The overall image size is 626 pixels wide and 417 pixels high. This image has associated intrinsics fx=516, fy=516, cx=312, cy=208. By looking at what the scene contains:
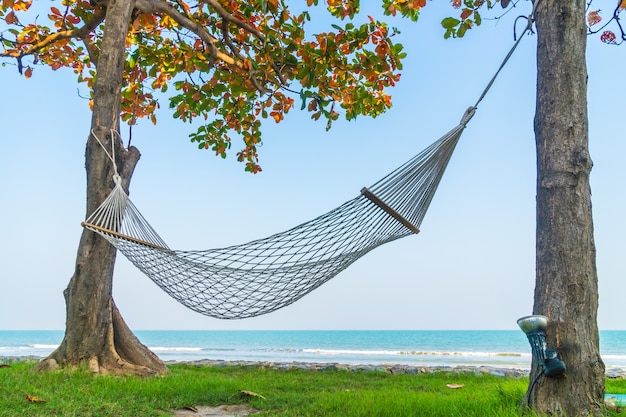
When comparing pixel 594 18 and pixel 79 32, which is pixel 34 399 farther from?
pixel 594 18

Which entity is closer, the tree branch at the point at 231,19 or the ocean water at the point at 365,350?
the tree branch at the point at 231,19

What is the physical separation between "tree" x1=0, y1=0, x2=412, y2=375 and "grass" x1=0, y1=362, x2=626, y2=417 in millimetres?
422

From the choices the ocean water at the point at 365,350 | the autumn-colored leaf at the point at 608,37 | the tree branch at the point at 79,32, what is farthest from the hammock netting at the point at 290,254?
the ocean water at the point at 365,350

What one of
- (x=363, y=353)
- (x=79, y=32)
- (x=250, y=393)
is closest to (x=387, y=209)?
(x=250, y=393)

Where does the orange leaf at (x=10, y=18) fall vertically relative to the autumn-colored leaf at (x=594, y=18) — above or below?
above

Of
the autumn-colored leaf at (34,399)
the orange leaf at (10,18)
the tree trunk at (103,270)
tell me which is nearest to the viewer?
the autumn-colored leaf at (34,399)

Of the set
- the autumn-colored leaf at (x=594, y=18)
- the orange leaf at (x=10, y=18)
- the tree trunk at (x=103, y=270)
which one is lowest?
the tree trunk at (x=103, y=270)

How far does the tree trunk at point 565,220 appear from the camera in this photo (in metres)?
1.78

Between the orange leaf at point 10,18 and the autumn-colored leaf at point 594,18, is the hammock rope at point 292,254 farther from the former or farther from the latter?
the orange leaf at point 10,18

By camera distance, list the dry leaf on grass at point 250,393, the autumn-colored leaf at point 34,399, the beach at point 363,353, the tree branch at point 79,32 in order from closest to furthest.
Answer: the autumn-colored leaf at point 34,399, the dry leaf on grass at point 250,393, the tree branch at point 79,32, the beach at point 363,353

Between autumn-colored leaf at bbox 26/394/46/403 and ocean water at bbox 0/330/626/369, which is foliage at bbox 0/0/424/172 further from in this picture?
ocean water at bbox 0/330/626/369

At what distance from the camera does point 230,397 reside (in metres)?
2.79

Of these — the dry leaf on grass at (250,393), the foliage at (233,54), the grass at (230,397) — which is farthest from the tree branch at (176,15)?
the dry leaf on grass at (250,393)

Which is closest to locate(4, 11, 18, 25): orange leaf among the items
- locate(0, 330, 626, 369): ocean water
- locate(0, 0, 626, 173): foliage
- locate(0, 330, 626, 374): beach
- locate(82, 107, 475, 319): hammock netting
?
locate(0, 0, 626, 173): foliage
